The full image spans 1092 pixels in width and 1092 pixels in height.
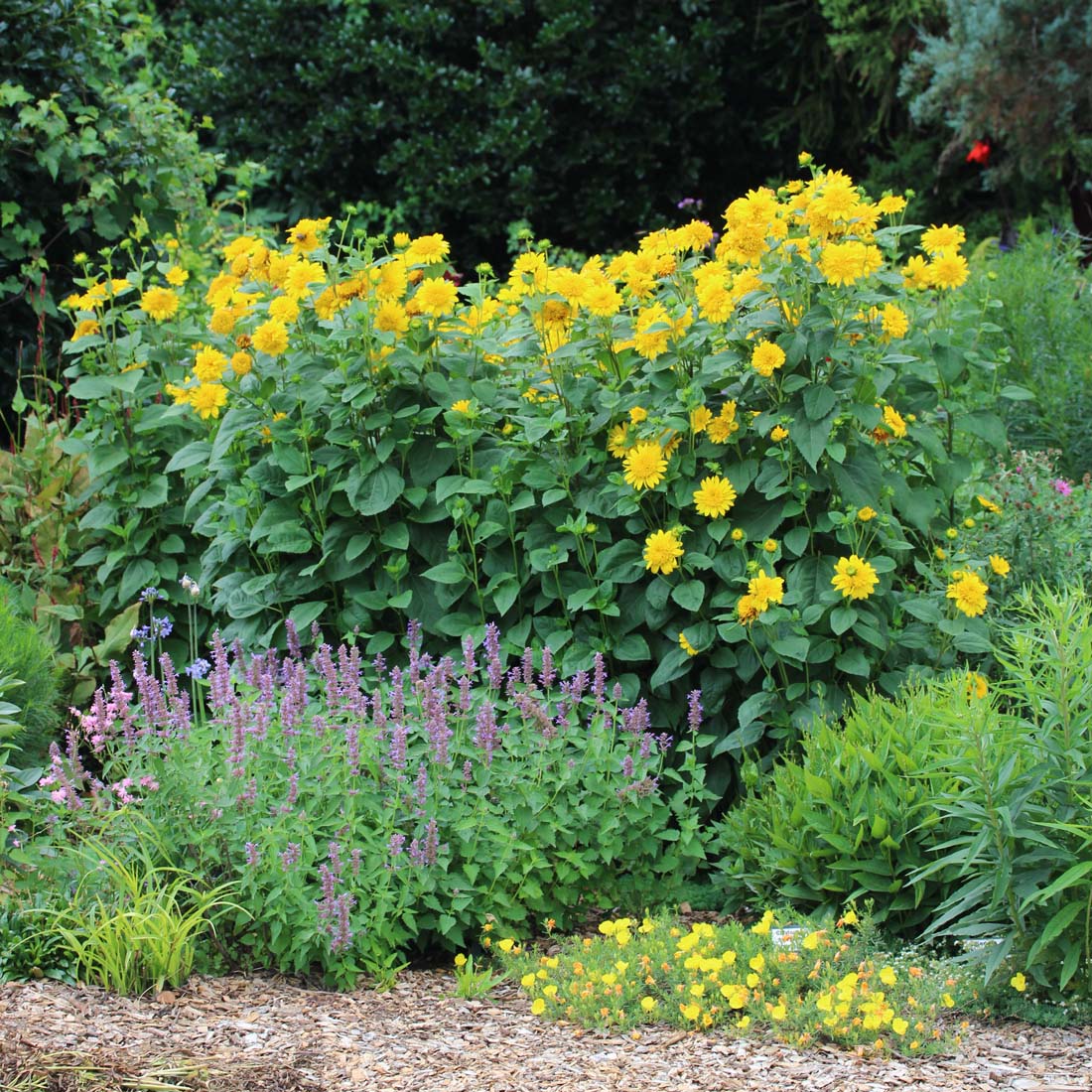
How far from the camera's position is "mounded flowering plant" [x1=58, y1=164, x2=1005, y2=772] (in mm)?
3752

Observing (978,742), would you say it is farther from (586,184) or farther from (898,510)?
(586,184)

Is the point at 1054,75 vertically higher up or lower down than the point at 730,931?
higher up

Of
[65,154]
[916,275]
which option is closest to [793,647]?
[916,275]

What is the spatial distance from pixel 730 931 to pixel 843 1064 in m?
0.52

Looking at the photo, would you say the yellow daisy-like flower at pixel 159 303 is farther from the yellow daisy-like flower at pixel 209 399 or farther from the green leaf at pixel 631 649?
the green leaf at pixel 631 649

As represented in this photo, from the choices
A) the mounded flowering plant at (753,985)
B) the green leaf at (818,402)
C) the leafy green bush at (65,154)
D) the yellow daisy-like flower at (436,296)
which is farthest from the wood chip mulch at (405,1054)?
the leafy green bush at (65,154)

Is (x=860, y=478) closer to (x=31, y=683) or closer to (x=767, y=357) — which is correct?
(x=767, y=357)

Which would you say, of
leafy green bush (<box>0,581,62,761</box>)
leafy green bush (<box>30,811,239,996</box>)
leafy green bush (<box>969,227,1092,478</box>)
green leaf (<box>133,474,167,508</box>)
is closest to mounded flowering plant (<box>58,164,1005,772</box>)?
green leaf (<box>133,474,167,508</box>)

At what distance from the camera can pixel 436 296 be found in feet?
13.1

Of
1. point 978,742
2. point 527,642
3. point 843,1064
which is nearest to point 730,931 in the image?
point 843,1064

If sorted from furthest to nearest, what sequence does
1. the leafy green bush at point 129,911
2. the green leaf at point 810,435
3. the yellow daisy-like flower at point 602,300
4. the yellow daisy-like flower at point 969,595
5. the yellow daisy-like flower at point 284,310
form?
the yellow daisy-like flower at point 284,310 → the yellow daisy-like flower at point 602,300 → the yellow daisy-like flower at point 969,595 → the green leaf at point 810,435 → the leafy green bush at point 129,911

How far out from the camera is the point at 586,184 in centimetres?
1117

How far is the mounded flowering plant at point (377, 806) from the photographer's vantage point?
124 inches

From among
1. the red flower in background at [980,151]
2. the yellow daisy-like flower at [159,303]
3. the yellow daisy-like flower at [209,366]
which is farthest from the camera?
the red flower in background at [980,151]
